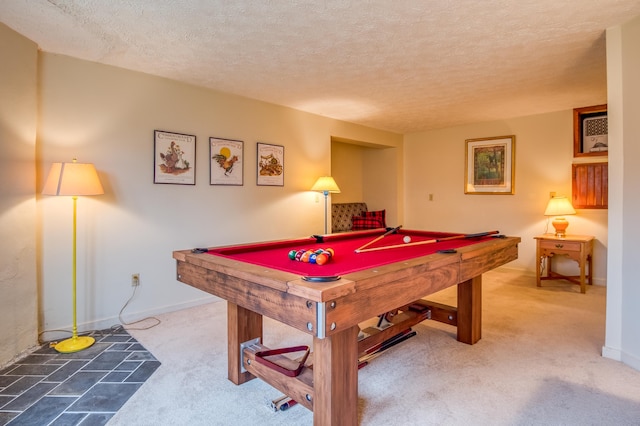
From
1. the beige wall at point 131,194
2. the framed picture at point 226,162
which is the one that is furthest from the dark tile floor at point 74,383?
the framed picture at point 226,162

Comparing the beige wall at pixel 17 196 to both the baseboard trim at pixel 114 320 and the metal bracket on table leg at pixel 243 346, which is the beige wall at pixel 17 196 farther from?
the metal bracket on table leg at pixel 243 346

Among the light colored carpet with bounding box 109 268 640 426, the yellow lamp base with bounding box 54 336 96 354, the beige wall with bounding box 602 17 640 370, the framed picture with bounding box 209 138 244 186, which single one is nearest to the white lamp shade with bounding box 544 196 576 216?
the light colored carpet with bounding box 109 268 640 426

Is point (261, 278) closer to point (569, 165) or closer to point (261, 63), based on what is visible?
point (261, 63)

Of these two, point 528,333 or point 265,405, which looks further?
point 528,333

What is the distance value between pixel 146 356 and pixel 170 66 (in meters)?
2.42

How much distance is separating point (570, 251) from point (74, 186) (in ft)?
17.0

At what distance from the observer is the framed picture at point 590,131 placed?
4.36m

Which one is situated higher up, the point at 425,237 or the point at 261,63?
the point at 261,63

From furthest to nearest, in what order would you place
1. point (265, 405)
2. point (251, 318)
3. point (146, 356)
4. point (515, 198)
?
1. point (515, 198)
2. point (146, 356)
3. point (251, 318)
4. point (265, 405)

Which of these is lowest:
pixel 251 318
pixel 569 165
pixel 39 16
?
pixel 251 318

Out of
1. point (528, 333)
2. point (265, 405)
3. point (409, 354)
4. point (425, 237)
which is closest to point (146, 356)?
point (265, 405)

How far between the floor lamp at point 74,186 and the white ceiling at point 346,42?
962mm

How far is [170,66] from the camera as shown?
3.04m

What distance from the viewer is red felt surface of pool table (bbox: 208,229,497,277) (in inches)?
64.6
